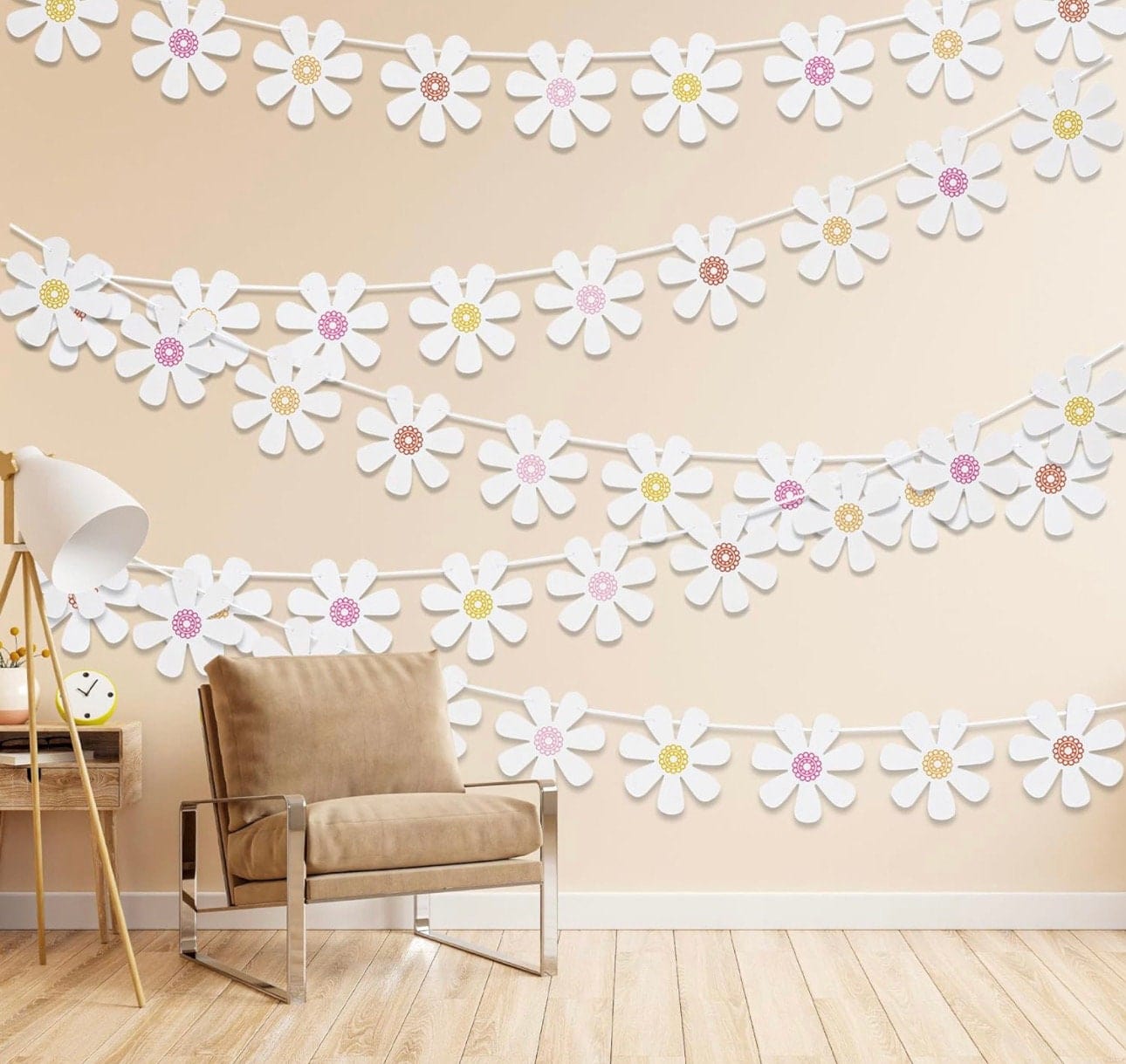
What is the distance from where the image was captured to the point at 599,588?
3818 millimetres

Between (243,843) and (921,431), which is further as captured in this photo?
(921,431)

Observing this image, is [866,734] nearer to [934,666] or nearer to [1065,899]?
[934,666]

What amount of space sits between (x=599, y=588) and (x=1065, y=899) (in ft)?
5.21

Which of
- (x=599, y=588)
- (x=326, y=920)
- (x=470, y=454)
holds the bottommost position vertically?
(x=326, y=920)

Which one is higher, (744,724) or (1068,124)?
(1068,124)

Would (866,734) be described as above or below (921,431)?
below

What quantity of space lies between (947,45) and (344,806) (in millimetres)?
2736

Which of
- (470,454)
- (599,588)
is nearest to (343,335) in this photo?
(470,454)

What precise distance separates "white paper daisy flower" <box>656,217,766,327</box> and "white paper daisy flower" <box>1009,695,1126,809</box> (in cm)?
146

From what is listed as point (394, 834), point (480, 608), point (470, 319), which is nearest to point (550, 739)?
point (480, 608)

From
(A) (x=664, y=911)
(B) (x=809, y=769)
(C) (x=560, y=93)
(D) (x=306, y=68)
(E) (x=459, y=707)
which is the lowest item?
(A) (x=664, y=911)

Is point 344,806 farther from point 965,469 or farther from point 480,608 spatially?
point 965,469

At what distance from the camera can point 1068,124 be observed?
3.79 m

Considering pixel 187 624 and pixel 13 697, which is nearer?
pixel 13 697
